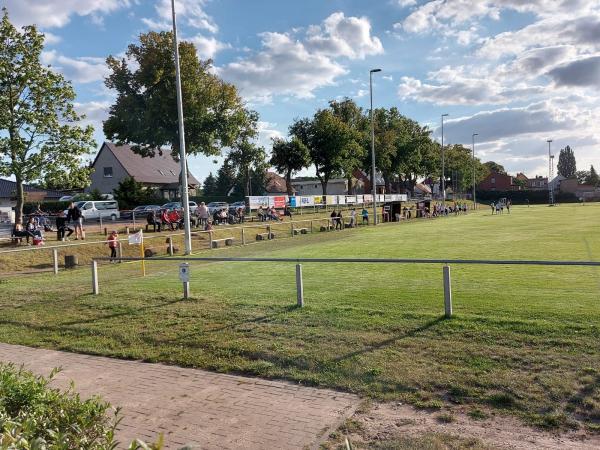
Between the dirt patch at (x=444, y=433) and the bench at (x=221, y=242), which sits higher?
the bench at (x=221, y=242)

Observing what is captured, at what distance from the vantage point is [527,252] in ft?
57.0

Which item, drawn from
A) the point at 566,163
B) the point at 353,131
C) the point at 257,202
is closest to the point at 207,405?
the point at 257,202

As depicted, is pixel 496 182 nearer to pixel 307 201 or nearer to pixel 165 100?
pixel 307 201

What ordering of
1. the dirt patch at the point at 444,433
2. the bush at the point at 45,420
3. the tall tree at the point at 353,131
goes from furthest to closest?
the tall tree at the point at 353,131 → the dirt patch at the point at 444,433 → the bush at the point at 45,420

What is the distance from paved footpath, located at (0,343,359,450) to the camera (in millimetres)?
4484

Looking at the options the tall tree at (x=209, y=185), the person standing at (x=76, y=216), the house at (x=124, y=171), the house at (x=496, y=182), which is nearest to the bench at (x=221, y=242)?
the person standing at (x=76, y=216)

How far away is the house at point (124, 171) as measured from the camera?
63.2m

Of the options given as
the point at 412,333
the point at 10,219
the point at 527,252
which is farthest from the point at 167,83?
the point at 412,333

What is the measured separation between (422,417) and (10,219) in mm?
38498

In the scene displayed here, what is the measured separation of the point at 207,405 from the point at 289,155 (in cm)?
5458

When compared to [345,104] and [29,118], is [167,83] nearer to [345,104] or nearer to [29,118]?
[29,118]

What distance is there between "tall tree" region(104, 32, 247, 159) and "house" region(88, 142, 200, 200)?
20442 mm

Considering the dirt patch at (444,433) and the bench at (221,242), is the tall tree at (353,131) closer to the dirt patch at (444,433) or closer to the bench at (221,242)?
the bench at (221,242)

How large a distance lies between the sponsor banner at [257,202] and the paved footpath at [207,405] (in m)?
29.7
